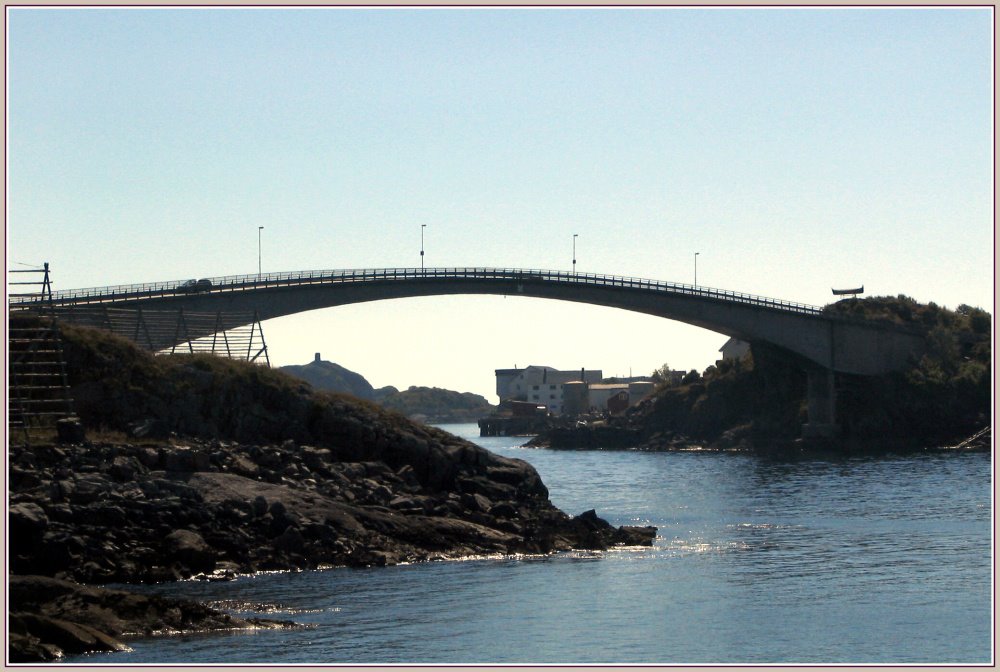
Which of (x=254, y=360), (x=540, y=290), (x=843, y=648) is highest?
(x=540, y=290)

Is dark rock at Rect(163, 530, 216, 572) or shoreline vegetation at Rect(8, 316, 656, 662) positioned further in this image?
dark rock at Rect(163, 530, 216, 572)

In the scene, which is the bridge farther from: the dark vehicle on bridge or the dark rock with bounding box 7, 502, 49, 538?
the dark rock with bounding box 7, 502, 49, 538

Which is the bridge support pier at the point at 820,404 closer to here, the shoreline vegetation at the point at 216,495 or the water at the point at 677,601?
the water at the point at 677,601

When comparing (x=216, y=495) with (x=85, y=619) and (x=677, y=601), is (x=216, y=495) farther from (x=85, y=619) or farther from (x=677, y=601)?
(x=677, y=601)

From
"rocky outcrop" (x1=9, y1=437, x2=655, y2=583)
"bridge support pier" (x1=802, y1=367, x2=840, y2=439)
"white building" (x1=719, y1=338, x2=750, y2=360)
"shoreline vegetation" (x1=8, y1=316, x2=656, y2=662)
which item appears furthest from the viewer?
"white building" (x1=719, y1=338, x2=750, y2=360)

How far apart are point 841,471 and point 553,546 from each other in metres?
46.9

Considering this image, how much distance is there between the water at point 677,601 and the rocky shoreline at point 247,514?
4.87 ft

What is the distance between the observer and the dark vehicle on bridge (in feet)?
304

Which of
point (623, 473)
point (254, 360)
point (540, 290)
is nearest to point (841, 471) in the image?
point (623, 473)

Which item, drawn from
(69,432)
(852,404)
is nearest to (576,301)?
(852,404)

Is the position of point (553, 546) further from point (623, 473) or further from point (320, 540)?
point (623, 473)

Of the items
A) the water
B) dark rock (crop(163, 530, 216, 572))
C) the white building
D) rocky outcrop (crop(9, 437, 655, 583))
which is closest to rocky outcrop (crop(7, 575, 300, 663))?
the water

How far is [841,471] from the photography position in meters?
96.4

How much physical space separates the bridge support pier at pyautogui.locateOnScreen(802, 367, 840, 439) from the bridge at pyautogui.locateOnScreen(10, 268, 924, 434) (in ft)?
0.28
